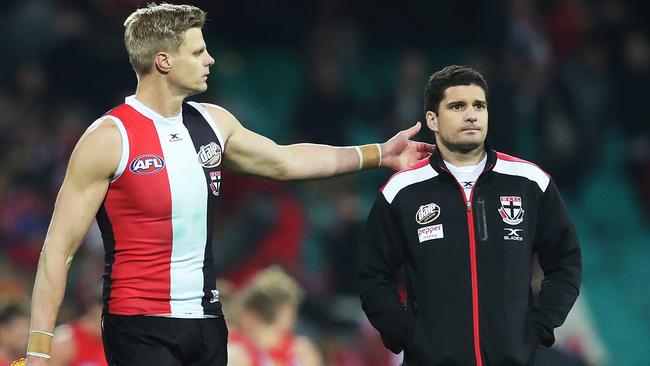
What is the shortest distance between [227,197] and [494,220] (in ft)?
22.4

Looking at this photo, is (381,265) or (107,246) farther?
(381,265)

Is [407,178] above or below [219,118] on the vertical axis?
below

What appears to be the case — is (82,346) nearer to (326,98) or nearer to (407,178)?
(407,178)

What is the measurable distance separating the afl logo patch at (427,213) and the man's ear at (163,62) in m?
1.21

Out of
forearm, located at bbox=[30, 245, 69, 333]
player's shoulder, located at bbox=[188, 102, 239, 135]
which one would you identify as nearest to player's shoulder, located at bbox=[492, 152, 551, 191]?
player's shoulder, located at bbox=[188, 102, 239, 135]

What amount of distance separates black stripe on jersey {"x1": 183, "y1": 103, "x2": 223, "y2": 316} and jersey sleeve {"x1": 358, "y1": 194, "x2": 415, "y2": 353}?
2.09 ft

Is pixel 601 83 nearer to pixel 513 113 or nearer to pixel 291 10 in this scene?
pixel 513 113

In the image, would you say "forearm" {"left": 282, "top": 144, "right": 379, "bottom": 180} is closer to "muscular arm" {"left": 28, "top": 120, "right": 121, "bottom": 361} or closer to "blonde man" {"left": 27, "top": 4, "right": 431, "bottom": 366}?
"blonde man" {"left": 27, "top": 4, "right": 431, "bottom": 366}

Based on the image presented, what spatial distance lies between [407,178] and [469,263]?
1.59 ft

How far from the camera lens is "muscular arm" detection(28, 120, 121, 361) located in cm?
483

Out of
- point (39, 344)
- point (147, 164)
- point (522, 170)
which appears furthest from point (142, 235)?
point (522, 170)

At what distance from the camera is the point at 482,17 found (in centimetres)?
1351

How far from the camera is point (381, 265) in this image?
16.9 feet

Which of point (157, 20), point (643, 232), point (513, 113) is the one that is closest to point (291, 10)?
point (513, 113)
